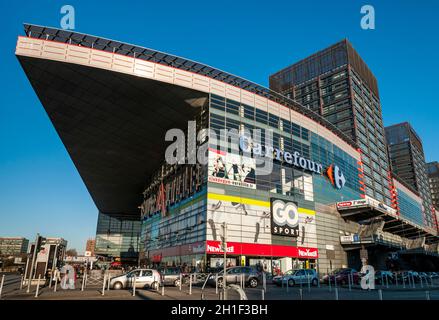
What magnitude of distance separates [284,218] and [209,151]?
45.4 feet

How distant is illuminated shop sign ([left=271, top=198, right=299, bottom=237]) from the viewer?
138 feet

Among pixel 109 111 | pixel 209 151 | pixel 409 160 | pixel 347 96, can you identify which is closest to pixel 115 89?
pixel 109 111

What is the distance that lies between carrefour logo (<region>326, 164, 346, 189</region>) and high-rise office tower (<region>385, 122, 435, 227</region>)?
9775cm

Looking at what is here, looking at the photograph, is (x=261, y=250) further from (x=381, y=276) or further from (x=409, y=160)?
(x=409, y=160)

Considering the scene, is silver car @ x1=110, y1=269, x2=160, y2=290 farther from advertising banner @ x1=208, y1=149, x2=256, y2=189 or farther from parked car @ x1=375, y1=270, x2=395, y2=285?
parked car @ x1=375, y1=270, x2=395, y2=285

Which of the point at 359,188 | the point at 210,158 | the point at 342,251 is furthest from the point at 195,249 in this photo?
the point at 359,188

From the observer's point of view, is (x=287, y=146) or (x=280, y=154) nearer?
(x=280, y=154)

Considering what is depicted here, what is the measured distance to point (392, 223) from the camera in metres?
69.0

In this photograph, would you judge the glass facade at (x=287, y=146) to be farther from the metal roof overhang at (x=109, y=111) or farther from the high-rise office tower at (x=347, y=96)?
the high-rise office tower at (x=347, y=96)

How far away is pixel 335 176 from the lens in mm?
54750

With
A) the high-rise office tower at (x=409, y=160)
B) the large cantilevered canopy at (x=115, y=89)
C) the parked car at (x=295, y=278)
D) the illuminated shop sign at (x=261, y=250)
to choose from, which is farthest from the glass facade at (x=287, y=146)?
the high-rise office tower at (x=409, y=160)

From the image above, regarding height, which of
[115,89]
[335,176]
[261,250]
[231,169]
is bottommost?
[261,250]

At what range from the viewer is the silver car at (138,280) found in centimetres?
2214
